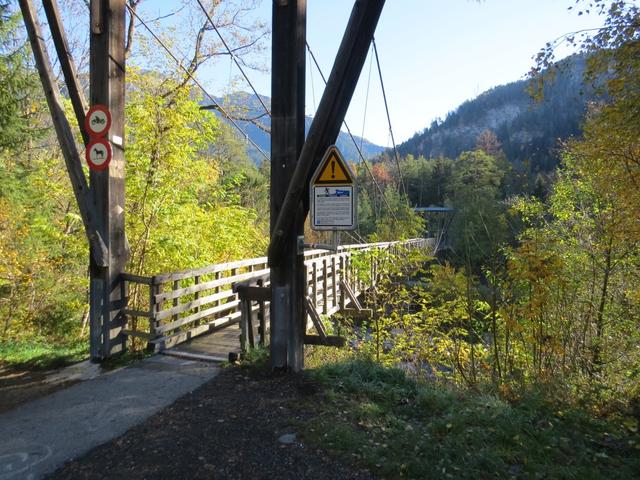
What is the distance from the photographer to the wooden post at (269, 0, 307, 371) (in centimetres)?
429

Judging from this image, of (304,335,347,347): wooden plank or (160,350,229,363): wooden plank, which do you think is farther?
(160,350,229,363): wooden plank

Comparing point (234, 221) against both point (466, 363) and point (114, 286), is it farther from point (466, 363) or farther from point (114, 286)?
point (466, 363)

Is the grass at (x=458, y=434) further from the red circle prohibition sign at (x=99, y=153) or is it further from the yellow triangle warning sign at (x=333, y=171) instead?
the red circle prohibition sign at (x=99, y=153)

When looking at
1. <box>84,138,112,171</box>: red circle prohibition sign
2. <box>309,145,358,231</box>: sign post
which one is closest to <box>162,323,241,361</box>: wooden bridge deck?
<box>309,145,358,231</box>: sign post

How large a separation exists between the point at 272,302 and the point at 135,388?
62.3 inches

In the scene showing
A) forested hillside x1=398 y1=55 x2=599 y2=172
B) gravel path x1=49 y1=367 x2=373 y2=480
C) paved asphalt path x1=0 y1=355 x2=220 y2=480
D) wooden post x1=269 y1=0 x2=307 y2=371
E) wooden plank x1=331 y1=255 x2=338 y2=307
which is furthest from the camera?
forested hillside x1=398 y1=55 x2=599 y2=172

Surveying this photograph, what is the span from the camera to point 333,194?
13.4 feet

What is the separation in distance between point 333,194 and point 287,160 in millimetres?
616

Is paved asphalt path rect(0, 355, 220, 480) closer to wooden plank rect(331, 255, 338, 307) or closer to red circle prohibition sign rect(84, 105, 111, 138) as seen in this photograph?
red circle prohibition sign rect(84, 105, 111, 138)

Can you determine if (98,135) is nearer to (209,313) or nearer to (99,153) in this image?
(99,153)

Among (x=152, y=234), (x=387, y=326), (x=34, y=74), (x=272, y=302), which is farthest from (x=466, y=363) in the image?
(x=34, y=74)

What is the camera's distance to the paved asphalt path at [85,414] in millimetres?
3053

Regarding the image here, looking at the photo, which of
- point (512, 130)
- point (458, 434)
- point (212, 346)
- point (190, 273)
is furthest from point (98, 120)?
point (512, 130)

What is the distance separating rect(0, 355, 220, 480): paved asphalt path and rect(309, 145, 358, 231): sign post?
2.09 meters
